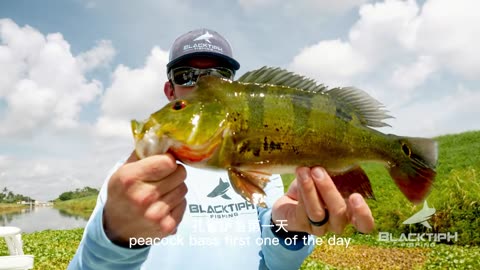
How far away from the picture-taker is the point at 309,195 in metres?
2.04

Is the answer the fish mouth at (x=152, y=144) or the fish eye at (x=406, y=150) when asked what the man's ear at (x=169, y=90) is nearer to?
the fish mouth at (x=152, y=144)

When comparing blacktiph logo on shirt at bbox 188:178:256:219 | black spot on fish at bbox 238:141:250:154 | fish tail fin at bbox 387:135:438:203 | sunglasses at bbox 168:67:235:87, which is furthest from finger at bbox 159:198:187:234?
sunglasses at bbox 168:67:235:87

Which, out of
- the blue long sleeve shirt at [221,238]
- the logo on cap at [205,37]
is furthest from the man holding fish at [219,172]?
the logo on cap at [205,37]

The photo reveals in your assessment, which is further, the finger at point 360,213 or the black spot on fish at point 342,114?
the black spot on fish at point 342,114

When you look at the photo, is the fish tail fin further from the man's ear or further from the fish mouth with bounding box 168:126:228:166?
the man's ear

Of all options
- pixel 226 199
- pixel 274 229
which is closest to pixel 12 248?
pixel 226 199

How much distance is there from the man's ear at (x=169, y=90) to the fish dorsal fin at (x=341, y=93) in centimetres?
152

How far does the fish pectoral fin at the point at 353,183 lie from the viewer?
219 cm

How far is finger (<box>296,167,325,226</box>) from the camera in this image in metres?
2.00

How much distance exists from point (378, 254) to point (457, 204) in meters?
2.80

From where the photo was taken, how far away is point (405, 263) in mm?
9836

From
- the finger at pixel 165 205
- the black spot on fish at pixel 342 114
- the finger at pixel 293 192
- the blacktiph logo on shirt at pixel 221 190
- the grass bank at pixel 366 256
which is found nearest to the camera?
the finger at pixel 165 205

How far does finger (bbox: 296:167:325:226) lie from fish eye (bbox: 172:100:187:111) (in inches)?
24.8

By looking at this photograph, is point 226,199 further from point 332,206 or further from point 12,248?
point 12,248
